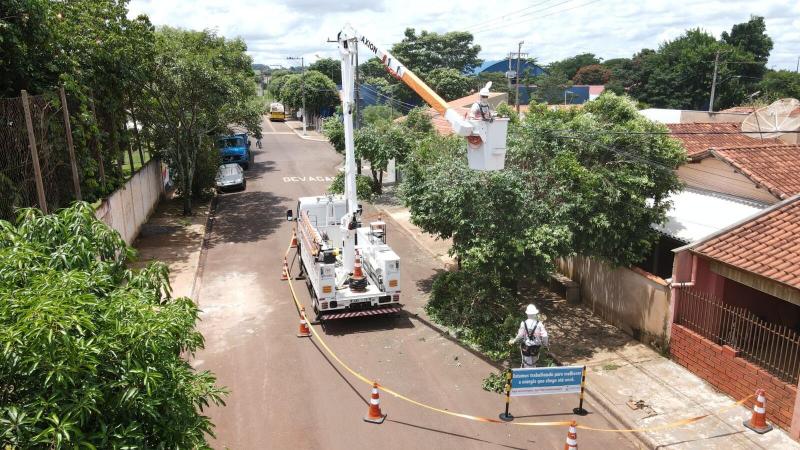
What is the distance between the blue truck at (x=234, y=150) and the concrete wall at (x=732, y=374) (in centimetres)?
2990

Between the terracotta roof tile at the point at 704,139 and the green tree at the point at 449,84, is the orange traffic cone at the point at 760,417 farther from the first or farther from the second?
the green tree at the point at 449,84

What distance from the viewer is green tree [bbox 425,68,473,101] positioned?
2431 inches

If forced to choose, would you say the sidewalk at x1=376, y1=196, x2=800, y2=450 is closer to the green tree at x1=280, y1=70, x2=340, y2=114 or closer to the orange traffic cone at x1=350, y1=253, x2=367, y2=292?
the orange traffic cone at x1=350, y1=253, x2=367, y2=292

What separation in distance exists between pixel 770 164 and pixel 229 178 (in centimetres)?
2388

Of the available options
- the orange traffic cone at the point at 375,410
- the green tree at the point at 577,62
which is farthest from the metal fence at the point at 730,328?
the green tree at the point at 577,62

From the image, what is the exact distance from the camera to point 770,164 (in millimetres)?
14219

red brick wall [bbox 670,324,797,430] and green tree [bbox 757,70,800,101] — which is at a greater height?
green tree [bbox 757,70,800,101]

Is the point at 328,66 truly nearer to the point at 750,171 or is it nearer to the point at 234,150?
the point at 234,150

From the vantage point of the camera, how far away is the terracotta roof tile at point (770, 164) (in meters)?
13.3

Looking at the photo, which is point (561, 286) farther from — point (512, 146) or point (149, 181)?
point (149, 181)

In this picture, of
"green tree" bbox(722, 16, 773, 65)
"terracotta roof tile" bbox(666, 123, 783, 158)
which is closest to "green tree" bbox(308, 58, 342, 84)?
"green tree" bbox(722, 16, 773, 65)

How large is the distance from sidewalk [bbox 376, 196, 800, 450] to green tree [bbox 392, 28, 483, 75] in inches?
2349

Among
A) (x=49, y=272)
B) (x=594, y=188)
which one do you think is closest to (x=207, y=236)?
(x=594, y=188)

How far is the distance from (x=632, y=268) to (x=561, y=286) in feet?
8.88
